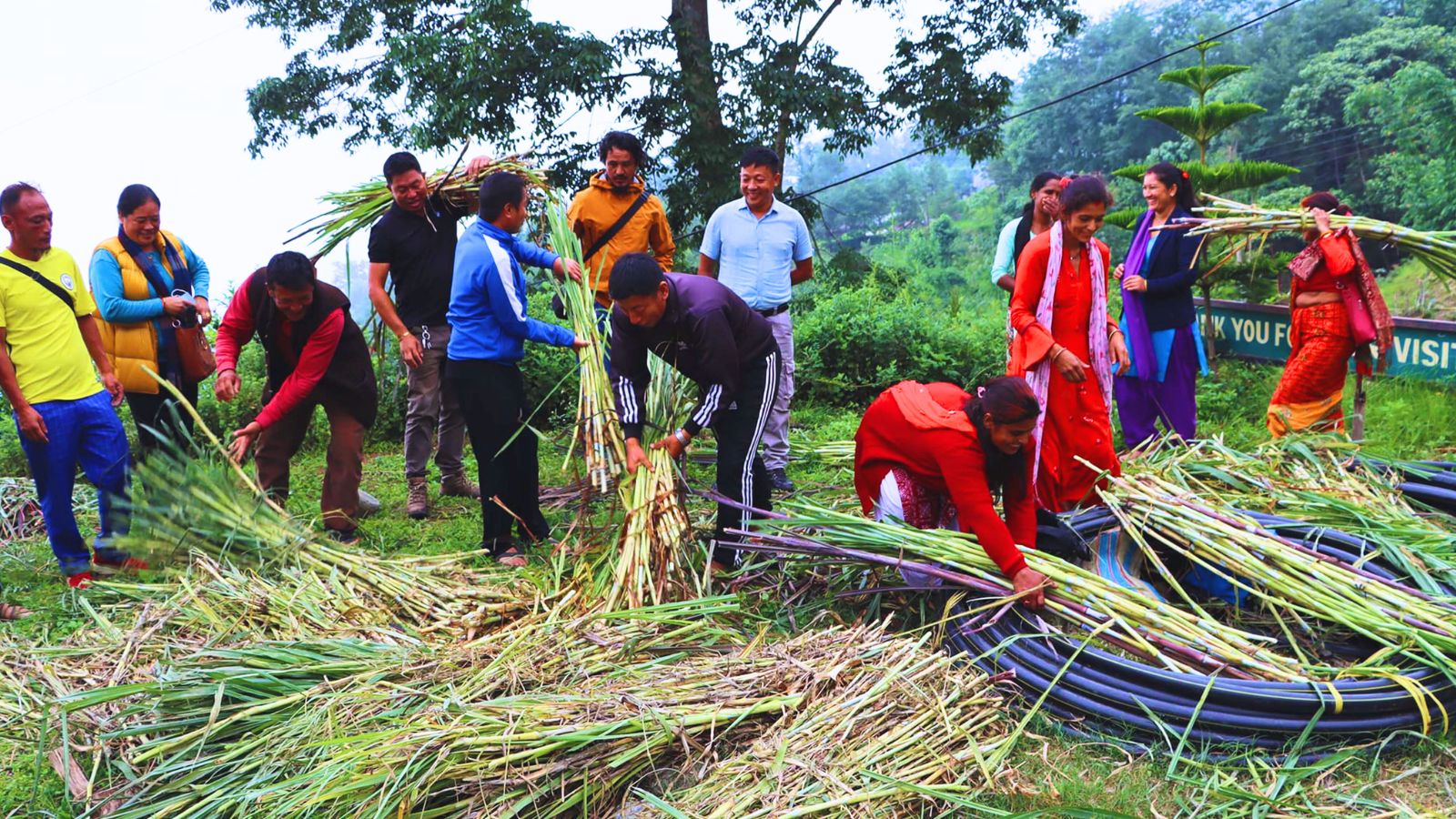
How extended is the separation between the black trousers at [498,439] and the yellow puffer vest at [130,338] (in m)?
1.38

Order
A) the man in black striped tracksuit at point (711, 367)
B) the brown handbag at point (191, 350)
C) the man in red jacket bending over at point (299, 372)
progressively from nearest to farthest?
the man in black striped tracksuit at point (711, 367) < the man in red jacket bending over at point (299, 372) < the brown handbag at point (191, 350)

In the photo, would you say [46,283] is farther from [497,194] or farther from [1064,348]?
[1064,348]

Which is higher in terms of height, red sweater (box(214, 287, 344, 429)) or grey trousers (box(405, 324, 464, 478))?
red sweater (box(214, 287, 344, 429))

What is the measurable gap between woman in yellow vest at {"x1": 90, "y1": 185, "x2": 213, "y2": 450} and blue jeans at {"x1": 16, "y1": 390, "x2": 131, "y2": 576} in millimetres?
189

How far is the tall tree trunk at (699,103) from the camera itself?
9242mm

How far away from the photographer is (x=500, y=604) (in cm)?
370

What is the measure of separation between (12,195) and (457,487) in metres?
2.34

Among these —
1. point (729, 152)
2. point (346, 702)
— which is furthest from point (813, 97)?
point (346, 702)

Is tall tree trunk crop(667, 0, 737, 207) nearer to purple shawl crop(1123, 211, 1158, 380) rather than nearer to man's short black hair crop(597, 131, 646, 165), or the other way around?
man's short black hair crop(597, 131, 646, 165)

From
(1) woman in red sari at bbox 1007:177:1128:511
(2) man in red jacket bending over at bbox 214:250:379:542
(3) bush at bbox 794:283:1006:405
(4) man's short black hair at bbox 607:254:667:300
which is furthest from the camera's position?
(3) bush at bbox 794:283:1006:405

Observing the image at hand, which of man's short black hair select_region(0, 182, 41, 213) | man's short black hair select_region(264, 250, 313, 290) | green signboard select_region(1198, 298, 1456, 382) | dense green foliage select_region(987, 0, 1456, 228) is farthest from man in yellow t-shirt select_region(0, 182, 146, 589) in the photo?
dense green foliage select_region(987, 0, 1456, 228)

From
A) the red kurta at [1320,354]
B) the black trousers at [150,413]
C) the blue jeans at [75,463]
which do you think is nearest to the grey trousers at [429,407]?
the black trousers at [150,413]

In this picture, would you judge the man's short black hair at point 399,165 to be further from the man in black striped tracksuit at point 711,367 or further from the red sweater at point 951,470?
the red sweater at point 951,470

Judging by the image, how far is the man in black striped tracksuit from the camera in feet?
12.0
